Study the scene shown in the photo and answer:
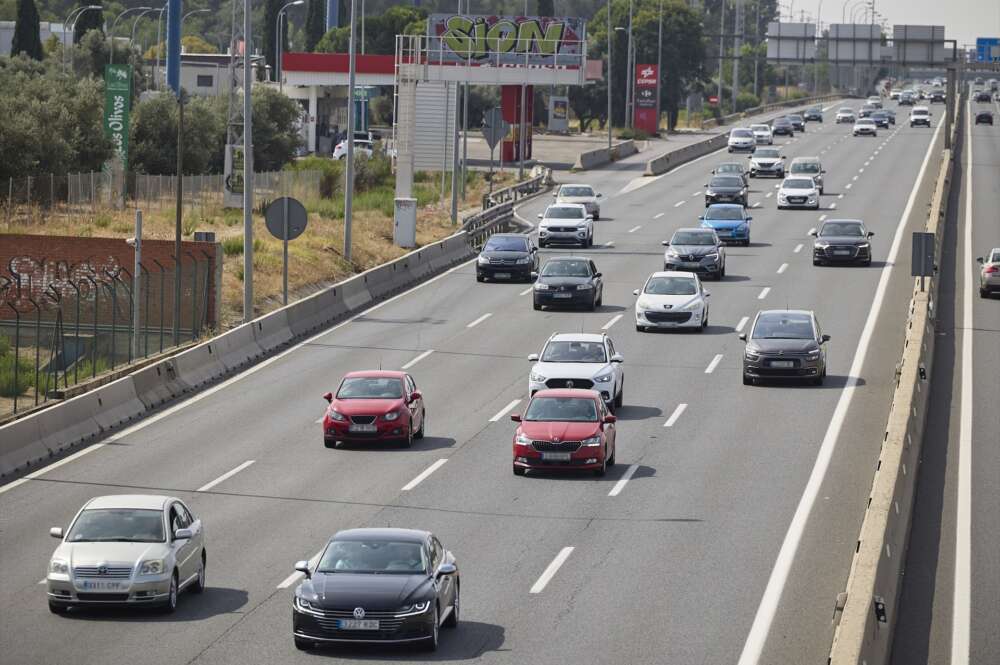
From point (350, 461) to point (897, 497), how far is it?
9.64 metres

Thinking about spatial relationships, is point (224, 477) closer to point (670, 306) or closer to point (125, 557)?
point (125, 557)

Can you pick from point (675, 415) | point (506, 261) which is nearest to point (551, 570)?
point (675, 415)

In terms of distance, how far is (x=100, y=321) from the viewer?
39.0m

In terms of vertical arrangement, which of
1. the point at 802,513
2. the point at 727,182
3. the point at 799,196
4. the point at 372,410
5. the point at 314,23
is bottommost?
the point at 802,513

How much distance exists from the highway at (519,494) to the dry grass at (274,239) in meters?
4.33

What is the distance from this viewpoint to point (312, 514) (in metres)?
23.2

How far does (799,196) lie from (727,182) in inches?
119

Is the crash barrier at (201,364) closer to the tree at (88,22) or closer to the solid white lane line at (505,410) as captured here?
the solid white lane line at (505,410)

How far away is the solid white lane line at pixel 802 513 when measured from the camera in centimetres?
1719

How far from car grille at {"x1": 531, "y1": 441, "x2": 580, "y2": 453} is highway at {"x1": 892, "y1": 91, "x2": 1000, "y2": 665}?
16.8 feet

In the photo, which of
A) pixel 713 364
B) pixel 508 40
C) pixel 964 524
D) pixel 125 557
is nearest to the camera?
pixel 125 557

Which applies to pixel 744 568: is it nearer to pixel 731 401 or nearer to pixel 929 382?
pixel 731 401

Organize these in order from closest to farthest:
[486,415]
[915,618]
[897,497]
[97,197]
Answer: [915,618]
[897,497]
[486,415]
[97,197]

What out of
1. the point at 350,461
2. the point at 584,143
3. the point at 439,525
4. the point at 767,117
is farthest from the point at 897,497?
the point at 767,117
